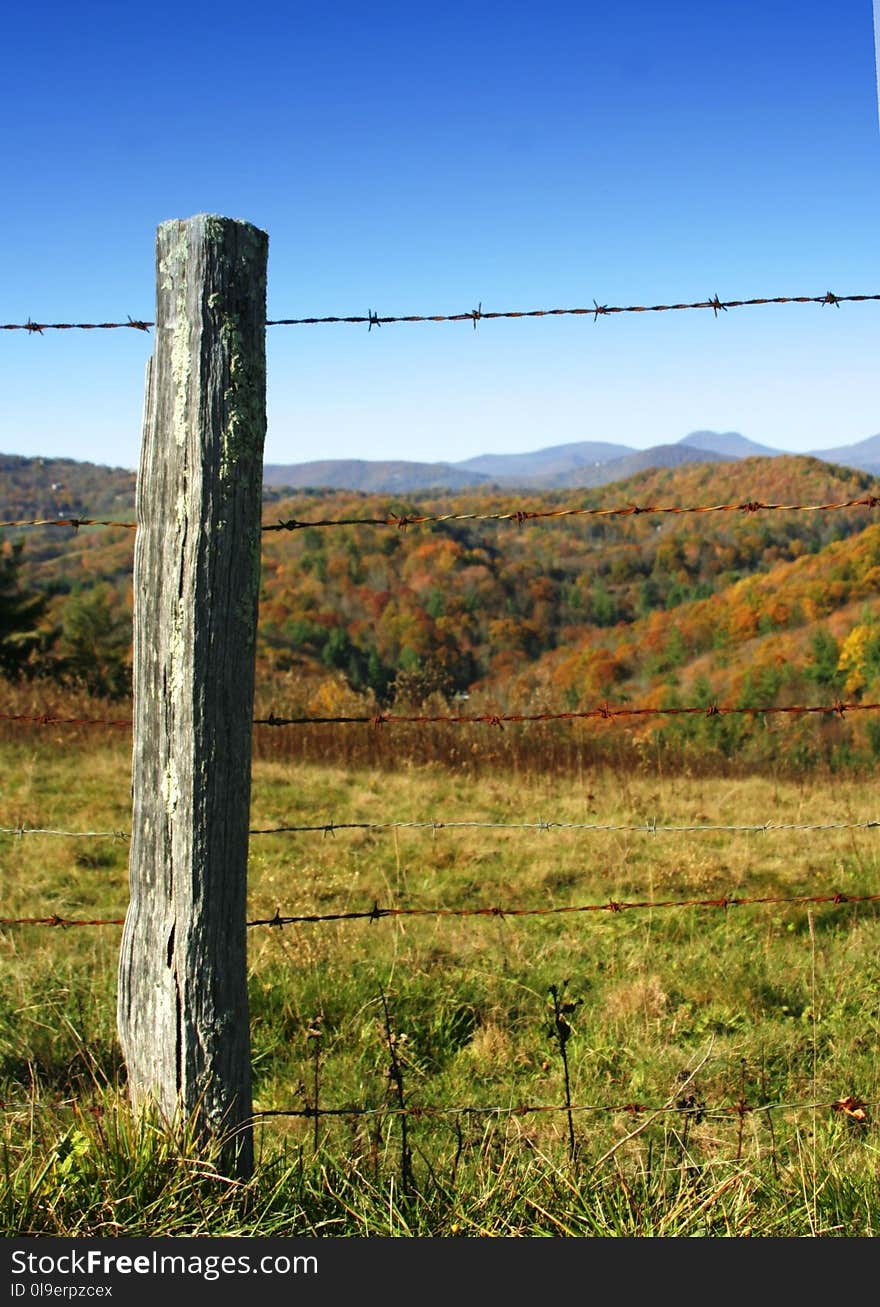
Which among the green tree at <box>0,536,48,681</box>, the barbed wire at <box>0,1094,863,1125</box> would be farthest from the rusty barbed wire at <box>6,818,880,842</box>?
the green tree at <box>0,536,48,681</box>

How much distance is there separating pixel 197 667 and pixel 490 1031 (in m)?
2.15

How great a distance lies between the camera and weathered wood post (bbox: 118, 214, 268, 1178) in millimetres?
2318

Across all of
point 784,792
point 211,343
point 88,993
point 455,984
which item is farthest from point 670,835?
point 211,343

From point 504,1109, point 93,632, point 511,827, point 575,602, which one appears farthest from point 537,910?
point 575,602

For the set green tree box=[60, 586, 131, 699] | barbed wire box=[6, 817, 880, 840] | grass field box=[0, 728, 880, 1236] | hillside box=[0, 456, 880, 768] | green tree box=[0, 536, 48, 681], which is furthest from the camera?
green tree box=[0, 536, 48, 681]

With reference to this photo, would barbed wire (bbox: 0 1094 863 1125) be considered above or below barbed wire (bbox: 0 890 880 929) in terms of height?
below

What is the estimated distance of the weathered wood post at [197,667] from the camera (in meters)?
2.32

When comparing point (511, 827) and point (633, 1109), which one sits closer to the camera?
point (633, 1109)

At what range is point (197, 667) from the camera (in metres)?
2.32

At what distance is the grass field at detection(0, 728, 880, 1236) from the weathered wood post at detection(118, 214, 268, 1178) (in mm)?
221

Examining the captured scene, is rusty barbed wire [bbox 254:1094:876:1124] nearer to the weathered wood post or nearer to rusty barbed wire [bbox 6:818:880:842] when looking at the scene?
the weathered wood post

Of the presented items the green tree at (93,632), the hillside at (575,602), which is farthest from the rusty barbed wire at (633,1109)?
the green tree at (93,632)

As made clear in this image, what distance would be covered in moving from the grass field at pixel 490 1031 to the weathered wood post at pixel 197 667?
0.22 meters

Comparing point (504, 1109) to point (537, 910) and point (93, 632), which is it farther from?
point (93, 632)
